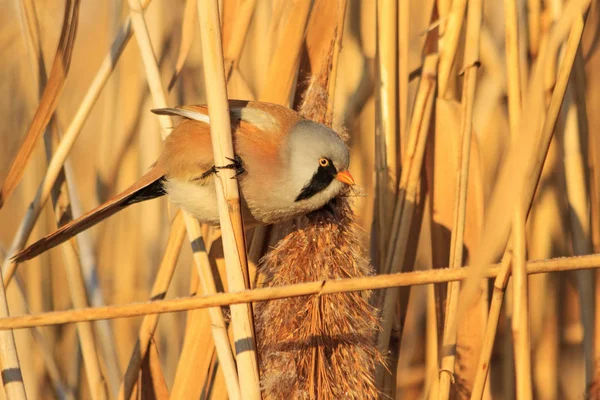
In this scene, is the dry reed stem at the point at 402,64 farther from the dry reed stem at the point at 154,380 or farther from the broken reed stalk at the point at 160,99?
the dry reed stem at the point at 154,380

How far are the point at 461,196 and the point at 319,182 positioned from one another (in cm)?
34

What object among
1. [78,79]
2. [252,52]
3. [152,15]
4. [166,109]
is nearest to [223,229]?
[166,109]

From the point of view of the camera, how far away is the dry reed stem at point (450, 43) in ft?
5.42

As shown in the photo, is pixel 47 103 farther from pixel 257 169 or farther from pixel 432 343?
pixel 432 343

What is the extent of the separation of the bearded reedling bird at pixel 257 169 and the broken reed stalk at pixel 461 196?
272mm

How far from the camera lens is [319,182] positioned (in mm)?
1639

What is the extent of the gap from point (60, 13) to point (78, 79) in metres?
0.32

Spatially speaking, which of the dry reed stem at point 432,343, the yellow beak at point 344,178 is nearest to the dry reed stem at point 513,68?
the yellow beak at point 344,178

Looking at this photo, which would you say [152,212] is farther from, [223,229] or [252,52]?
[223,229]

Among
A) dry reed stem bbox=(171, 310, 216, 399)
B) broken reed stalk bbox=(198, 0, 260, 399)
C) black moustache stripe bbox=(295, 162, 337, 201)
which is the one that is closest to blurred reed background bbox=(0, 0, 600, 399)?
dry reed stem bbox=(171, 310, 216, 399)

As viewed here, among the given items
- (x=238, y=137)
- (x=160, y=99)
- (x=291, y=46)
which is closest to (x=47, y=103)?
(x=160, y=99)

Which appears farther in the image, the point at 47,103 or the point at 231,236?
the point at 47,103

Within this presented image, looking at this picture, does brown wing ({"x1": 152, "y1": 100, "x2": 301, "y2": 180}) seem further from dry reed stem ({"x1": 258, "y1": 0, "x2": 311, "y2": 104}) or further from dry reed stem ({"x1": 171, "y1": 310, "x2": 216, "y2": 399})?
dry reed stem ({"x1": 171, "y1": 310, "x2": 216, "y2": 399})

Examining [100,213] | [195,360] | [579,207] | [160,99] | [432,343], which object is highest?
[160,99]
